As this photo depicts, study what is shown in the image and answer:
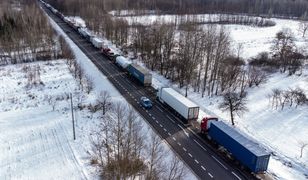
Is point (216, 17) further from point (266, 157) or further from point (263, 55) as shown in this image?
point (266, 157)

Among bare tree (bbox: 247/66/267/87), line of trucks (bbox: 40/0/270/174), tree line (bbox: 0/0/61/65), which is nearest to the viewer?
line of trucks (bbox: 40/0/270/174)

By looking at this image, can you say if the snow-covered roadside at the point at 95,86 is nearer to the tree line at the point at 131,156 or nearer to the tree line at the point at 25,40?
the tree line at the point at 131,156

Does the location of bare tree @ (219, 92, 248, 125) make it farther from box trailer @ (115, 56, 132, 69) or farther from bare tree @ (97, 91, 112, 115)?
box trailer @ (115, 56, 132, 69)

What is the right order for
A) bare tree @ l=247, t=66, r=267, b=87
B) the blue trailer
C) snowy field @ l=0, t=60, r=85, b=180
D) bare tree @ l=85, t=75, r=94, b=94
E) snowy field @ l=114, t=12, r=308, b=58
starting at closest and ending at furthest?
the blue trailer → snowy field @ l=0, t=60, r=85, b=180 → bare tree @ l=85, t=75, r=94, b=94 → bare tree @ l=247, t=66, r=267, b=87 → snowy field @ l=114, t=12, r=308, b=58

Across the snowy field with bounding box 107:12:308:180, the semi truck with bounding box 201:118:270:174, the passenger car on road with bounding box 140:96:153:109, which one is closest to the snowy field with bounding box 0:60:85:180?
the passenger car on road with bounding box 140:96:153:109

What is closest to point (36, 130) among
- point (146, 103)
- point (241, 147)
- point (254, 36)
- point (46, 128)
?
point (46, 128)

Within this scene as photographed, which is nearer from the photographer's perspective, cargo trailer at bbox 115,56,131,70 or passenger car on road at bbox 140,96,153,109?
passenger car on road at bbox 140,96,153,109

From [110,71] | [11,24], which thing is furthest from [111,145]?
[11,24]
